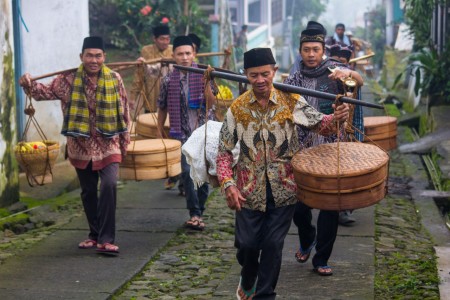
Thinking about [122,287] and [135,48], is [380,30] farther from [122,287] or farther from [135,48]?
[122,287]

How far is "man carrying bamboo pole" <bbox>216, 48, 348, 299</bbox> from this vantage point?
6344 millimetres

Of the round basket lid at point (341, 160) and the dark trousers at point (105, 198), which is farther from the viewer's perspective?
the dark trousers at point (105, 198)

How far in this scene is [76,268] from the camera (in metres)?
8.05

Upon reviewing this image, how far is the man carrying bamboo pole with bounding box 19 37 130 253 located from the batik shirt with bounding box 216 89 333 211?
2.33 meters

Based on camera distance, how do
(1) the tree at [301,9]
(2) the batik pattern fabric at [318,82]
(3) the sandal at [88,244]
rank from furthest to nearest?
1. (1) the tree at [301,9]
2. (3) the sandal at [88,244]
3. (2) the batik pattern fabric at [318,82]

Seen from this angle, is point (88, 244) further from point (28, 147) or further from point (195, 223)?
point (28, 147)

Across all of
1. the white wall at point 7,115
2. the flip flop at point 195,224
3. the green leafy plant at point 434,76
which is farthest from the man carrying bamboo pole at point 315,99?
the green leafy plant at point 434,76

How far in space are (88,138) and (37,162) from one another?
47.8 inches

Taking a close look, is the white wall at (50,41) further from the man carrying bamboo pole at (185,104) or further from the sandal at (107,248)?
the sandal at (107,248)

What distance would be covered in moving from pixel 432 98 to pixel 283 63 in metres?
26.7

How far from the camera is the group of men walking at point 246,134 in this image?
636cm

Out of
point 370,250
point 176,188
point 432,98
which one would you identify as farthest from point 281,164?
point 432,98

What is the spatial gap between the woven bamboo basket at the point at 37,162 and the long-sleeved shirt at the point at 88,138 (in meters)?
0.89

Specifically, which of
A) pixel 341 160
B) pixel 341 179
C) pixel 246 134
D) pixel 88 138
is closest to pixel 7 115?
pixel 88 138
